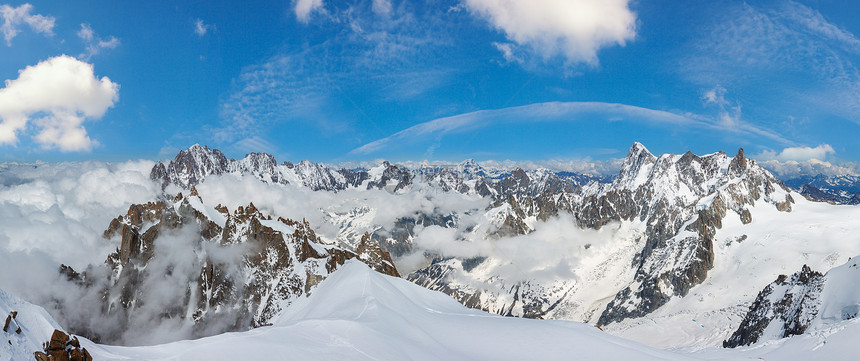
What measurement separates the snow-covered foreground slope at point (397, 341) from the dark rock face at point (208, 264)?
3152 inches

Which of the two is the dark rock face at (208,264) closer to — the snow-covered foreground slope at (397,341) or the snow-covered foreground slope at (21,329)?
the snow-covered foreground slope at (397,341)

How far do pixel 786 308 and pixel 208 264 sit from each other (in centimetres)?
17106

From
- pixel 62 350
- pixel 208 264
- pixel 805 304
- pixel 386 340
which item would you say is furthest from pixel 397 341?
pixel 208 264

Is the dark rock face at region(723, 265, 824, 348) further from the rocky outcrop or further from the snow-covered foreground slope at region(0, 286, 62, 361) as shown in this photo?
the snow-covered foreground slope at region(0, 286, 62, 361)

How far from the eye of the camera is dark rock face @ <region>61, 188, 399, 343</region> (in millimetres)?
122438

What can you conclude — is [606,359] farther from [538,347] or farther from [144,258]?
[144,258]

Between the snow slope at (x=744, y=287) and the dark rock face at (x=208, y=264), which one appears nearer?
the dark rock face at (x=208, y=264)

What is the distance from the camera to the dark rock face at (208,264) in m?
122

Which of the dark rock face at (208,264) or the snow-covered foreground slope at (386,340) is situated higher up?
the dark rock face at (208,264)

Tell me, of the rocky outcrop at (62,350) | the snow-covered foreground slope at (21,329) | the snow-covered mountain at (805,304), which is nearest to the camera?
the snow-covered foreground slope at (21,329)

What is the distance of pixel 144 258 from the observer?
Result: 142 m

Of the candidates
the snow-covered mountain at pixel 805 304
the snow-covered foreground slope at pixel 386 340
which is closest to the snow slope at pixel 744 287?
the snow-covered mountain at pixel 805 304

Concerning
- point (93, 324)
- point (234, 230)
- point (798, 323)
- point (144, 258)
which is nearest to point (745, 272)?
point (798, 323)

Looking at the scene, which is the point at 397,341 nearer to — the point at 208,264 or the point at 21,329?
the point at 21,329
